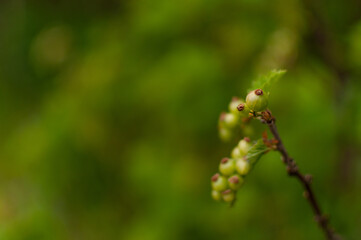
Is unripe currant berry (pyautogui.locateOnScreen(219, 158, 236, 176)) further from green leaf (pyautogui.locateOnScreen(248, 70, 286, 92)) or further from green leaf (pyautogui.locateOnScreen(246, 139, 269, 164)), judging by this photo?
green leaf (pyautogui.locateOnScreen(248, 70, 286, 92))

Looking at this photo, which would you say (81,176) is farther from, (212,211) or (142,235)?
(212,211)

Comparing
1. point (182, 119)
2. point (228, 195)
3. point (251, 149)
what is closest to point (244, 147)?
point (251, 149)

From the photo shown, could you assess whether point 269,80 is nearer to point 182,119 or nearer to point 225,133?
point 225,133

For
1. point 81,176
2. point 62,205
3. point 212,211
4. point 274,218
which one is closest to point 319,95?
point 274,218

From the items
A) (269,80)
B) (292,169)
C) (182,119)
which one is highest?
(182,119)

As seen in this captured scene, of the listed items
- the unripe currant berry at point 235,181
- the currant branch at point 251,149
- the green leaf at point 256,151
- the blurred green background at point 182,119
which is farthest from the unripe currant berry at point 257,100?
the blurred green background at point 182,119

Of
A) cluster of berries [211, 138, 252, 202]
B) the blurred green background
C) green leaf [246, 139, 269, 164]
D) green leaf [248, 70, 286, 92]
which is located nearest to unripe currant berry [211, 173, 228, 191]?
cluster of berries [211, 138, 252, 202]
